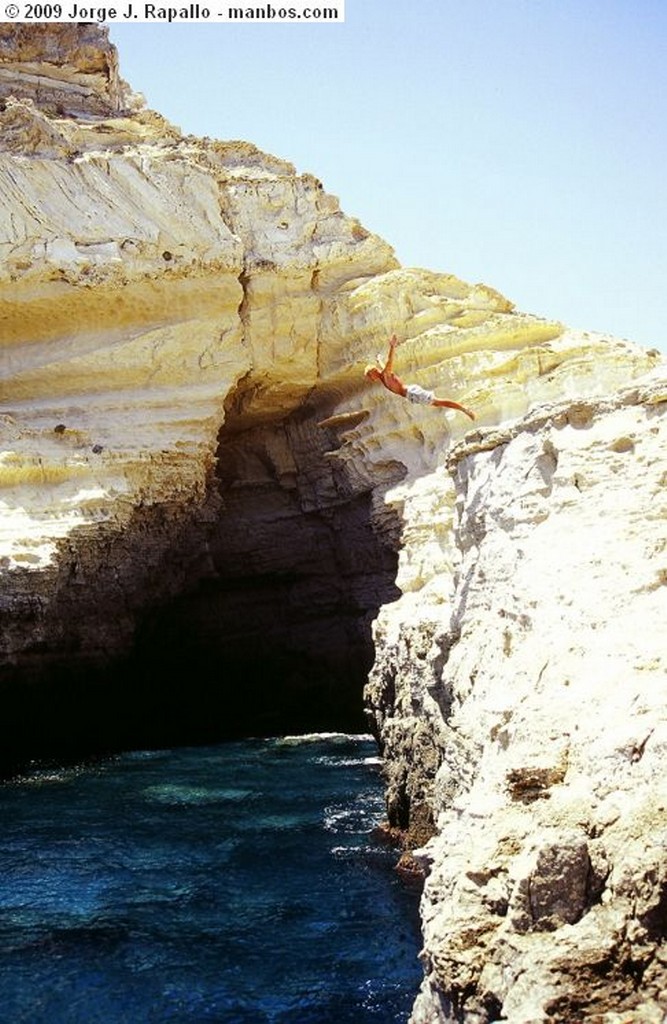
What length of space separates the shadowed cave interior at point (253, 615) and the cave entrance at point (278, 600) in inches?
1.3

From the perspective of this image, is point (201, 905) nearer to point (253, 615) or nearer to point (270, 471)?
point (253, 615)

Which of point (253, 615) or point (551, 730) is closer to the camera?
point (551, 730)

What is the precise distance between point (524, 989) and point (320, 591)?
20.9 meters

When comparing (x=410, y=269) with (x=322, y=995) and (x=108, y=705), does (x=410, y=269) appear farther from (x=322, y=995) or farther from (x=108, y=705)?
(x=322, y=995)

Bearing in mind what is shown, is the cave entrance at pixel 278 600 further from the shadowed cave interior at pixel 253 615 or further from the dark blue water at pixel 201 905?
the dark blue water at pixel 201 905

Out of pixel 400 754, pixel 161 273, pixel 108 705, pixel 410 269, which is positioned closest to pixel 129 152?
pixel 161 273

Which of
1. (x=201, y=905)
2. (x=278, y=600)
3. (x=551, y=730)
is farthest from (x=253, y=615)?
(x=551, y=730)

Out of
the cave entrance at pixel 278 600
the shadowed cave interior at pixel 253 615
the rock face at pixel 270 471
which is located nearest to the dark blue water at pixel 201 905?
the rock face at pixel 270 471

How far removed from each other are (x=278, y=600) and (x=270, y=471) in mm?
3402

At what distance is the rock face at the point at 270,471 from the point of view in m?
11.2

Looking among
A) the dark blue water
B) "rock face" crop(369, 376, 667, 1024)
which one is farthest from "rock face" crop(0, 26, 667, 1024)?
the dark blue water

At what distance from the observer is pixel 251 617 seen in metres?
26.8

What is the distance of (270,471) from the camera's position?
25906 millimetres

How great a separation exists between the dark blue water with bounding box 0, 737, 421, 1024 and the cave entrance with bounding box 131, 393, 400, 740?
639 cm
